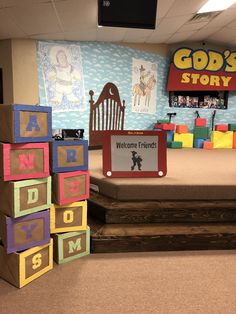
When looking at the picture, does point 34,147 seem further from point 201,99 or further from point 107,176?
point 201,99

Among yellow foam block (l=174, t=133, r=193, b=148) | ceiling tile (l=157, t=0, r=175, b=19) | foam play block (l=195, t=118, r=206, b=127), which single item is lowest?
yellow foam block (l=174, t=133, r=193, b=148)

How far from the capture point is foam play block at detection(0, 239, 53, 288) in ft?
5.47

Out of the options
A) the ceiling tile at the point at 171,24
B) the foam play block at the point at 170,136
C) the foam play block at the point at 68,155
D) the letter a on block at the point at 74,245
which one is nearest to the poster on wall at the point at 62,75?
the ceiling tile at the point at 171,24

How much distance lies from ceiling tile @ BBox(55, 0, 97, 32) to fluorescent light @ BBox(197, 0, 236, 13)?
5.11 ft

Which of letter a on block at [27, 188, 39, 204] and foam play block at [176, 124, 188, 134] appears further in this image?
foam play block at [176, 124, 188, 134]

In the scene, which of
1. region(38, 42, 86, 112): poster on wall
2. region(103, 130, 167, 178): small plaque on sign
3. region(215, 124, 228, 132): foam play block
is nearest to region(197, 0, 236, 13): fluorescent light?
region(38, 42, 86, 112): poster on wall

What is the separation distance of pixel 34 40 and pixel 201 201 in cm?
388

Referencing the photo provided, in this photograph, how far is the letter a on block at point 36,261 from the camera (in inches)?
68.9

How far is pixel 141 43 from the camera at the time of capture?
5695 millimetres

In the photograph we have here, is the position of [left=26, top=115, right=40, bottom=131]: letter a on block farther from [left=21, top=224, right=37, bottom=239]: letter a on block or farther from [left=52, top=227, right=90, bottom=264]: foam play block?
[left=52, top=227, right=90, bottom=264]: foam play block

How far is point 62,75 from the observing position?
5.02 m

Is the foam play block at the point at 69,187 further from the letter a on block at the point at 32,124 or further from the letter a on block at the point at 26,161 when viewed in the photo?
the letter a on block at the point at 32,124

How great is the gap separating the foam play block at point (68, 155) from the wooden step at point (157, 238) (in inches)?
20.7

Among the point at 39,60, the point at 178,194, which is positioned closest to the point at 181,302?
the point at 178,194
